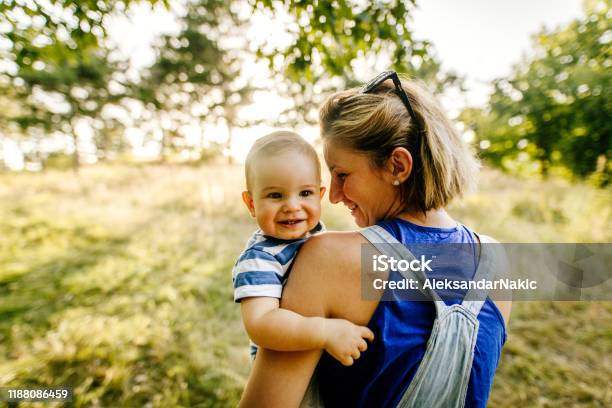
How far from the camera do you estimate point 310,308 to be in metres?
1.14

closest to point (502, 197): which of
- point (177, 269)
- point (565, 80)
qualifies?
point (565, 80)

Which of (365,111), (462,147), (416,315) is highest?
(365,111)

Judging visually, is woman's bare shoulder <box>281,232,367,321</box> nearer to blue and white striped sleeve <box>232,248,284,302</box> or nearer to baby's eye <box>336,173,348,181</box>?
blue and white striped sleeve <box>232,248,284,302</box>

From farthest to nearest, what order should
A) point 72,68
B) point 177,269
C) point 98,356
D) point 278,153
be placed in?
1. point 72,68
2. point 177,269
3. point 98,356
4. point 278,153

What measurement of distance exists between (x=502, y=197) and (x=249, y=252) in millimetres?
10090

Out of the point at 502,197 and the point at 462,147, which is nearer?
the point at 462,147

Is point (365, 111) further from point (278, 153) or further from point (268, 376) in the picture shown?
point (268, 376)

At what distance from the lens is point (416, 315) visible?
3.59ft

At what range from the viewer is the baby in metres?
1.10

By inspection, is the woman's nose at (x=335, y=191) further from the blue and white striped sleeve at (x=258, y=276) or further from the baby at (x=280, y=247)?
the blue and white striped sleeve at (x=258, y=276)

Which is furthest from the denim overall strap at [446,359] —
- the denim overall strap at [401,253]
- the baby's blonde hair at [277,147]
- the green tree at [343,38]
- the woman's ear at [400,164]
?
the green tree at [343,38]

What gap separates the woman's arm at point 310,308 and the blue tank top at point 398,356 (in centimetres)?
7

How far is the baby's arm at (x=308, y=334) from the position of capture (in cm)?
107

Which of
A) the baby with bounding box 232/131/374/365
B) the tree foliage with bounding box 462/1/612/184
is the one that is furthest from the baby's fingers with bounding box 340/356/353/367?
the tree foliage with bounding box 462/1/612/184
